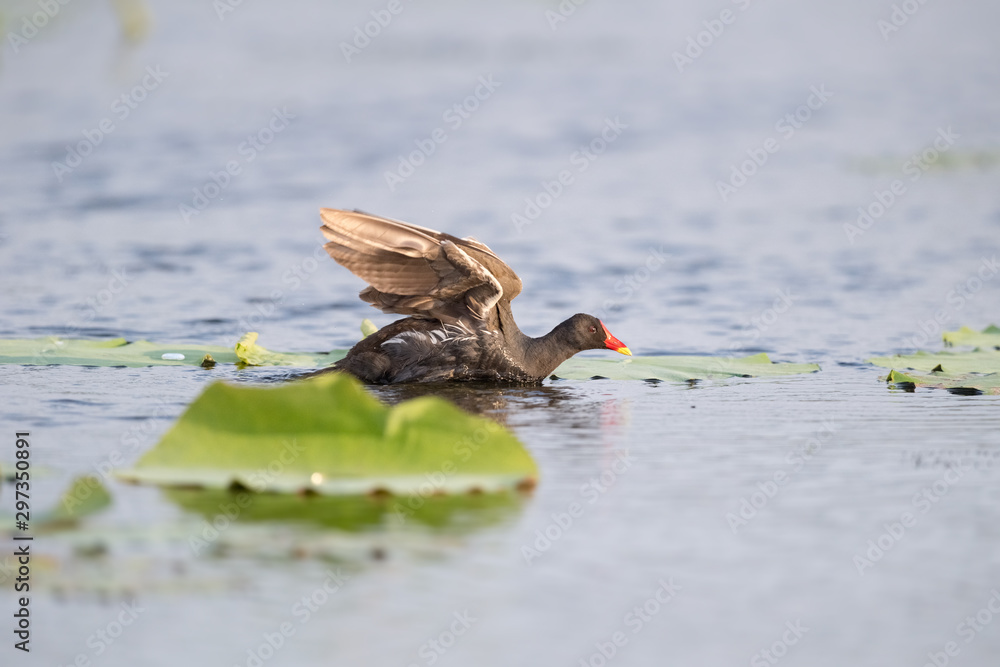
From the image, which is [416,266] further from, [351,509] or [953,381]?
[953,381]

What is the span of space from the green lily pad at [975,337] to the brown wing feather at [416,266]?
342cm

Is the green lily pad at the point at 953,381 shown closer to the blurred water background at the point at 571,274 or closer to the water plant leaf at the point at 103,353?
the blurred water background at the point at 571,274

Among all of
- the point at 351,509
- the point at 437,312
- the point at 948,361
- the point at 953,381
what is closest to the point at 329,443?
the point at 351,509

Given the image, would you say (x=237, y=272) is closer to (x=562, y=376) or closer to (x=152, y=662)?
(x=562, y=376)

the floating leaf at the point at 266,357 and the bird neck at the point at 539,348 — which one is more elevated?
the bird neck at the point at 539,348

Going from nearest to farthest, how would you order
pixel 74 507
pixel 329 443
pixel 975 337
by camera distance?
pixel 74 507 < pixel 329 443 < pixel 975 337

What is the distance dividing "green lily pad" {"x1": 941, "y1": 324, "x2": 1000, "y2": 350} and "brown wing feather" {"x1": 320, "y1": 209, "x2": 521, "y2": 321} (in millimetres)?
3418

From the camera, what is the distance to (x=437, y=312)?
9125mm

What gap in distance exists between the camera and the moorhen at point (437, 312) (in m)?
8.69

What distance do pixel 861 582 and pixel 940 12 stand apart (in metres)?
26.9

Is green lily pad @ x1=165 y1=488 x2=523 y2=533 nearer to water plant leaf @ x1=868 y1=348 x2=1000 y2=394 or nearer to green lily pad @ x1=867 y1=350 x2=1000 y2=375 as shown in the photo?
water plant leaf @ x1=868 y1=348 x2=1000 y2=394

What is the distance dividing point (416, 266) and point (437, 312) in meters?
0.41

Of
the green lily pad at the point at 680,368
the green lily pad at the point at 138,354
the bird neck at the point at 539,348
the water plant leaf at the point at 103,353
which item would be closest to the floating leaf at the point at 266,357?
the green lily pad at the point at 138,354

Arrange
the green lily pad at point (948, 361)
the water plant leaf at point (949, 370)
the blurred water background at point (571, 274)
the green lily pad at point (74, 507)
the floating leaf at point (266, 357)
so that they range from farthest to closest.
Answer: the floating leaf at point (266, 357)
the green lily pad at point (948, 361)
the water plant leaf at point (949, 370)
the green lily pad at point (74, 507)
the blurred water background at point (571, 274)
